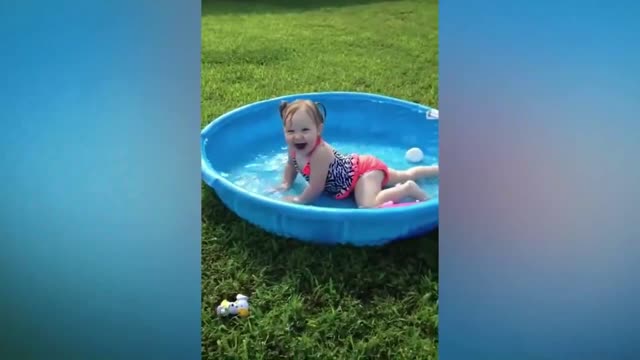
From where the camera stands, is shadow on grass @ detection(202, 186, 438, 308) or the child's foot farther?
the child's foot

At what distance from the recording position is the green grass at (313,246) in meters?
2.13

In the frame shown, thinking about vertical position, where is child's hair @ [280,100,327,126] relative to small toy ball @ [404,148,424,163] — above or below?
above

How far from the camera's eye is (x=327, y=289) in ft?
7.52

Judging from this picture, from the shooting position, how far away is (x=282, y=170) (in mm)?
2977

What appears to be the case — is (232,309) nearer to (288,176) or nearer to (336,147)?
(288,176)

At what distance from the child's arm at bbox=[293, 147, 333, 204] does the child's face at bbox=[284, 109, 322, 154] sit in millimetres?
39

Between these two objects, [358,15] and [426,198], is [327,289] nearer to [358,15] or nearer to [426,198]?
[426,198]

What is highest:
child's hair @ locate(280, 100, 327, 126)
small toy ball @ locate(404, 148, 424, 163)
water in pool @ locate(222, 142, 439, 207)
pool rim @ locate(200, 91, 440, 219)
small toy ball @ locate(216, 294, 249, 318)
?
child's hair @ locate(280, 100, 327, 126)

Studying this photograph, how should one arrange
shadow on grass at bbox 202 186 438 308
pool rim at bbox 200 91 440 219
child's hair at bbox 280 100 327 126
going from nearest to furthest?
shadow on grass at bbox 202 186 438 308 → pool rim at bbox 200 91 440 219 → child's hair at bbox 280 100 327 126

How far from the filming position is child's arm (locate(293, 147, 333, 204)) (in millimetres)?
2750

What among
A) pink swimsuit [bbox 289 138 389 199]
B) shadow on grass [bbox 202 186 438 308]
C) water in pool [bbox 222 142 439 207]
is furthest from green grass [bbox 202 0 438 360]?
pink swimsuit [bbox 289 138 389 199]

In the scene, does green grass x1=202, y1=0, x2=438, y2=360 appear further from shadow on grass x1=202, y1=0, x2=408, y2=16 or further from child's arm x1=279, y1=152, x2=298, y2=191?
child's arm x1=279, y1=152, x2=298, y2=191
